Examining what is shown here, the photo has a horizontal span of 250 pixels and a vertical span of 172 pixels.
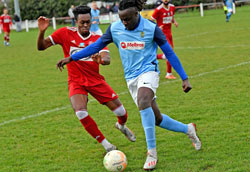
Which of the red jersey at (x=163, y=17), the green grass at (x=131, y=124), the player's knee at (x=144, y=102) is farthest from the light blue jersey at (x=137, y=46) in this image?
the red jersey at (x=163, y=17)

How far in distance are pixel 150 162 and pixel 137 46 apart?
134 cm

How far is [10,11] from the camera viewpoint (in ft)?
166

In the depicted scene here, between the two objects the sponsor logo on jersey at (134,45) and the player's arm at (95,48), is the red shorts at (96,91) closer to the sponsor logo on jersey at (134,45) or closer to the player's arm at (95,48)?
the player's arm at (95,48)

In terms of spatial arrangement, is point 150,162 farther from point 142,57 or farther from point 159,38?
point 159,38

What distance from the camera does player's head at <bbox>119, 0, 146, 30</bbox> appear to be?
5008 millimetres

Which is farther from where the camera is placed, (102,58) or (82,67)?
(82,67)

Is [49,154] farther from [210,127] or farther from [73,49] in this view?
[210,127]

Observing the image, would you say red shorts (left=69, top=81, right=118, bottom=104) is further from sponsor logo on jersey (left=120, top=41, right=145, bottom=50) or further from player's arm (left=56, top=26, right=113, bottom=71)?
sponsor logo on jersey (left=120, top=41, right=145, bottom=50)

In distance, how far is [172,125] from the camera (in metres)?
5.41

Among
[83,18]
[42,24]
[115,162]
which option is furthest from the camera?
[83,18]

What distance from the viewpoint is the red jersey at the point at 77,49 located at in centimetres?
592

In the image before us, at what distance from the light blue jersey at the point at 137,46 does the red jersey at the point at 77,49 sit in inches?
31.6

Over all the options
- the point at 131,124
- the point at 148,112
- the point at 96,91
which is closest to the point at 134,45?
the point at 148,112

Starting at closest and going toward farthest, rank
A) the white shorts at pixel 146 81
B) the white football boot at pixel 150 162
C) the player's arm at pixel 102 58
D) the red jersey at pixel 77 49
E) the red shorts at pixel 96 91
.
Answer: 1. the white football boot at pixel 150 162
2. the white shorts at pixel 146 81
3. the player's arm at pixel 102 58
4. the red shorts at pixel 96 91
5. the red jersey at pixel 77 49
